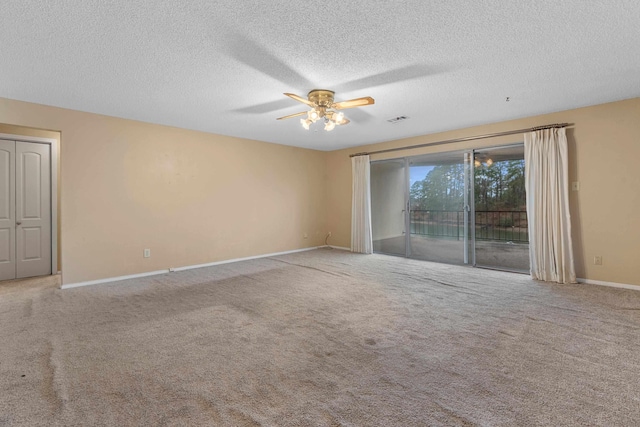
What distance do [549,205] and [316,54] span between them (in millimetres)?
4012

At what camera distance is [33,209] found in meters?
4.77

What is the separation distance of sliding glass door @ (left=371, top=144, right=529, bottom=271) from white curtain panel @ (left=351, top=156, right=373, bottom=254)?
372 millimetres

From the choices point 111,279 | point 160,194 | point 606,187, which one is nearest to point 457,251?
point 606,187

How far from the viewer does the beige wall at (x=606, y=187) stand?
3.87 meters

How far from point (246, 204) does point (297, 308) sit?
3.32 m

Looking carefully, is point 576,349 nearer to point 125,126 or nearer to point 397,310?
point 397,310

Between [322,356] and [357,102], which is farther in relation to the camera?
[357,102]

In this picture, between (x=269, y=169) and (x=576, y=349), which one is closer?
(x=576, y=349)

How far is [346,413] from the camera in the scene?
164 cm

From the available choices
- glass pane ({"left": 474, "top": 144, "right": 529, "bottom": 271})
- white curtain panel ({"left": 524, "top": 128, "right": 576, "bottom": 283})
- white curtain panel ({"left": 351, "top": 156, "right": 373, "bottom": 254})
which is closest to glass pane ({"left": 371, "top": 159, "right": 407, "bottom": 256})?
white curtain panel ({"left": 351, "top": 156, "right": 373, "bottom": 254})

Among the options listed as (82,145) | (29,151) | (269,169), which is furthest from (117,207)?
(269,169)

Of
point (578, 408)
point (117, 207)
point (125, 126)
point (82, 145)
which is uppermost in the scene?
point (125, 126)

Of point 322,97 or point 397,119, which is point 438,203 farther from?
point 322,97

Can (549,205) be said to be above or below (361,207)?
below
